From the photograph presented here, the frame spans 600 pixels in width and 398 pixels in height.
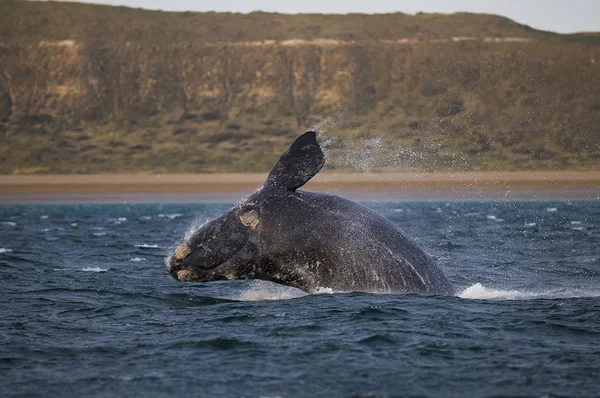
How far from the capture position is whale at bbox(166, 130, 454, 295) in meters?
11.6

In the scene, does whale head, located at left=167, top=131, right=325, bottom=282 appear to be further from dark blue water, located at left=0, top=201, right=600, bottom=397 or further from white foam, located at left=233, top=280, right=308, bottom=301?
white foam, located at left=233, top=280, right=308, bottom=301

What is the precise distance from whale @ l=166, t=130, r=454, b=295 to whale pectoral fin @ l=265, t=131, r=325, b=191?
0.05 feet

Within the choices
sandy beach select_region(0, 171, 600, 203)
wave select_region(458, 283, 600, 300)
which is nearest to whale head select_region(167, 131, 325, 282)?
wave select_region(458, 283, 600, 300)

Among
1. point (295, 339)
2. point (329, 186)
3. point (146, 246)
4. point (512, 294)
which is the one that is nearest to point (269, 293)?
point (295, 339)

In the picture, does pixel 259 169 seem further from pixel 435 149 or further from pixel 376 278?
pixel 376 278

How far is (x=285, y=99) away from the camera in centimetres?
11562

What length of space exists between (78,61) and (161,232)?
303ft

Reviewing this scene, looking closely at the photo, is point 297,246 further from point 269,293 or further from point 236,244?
point 269,293

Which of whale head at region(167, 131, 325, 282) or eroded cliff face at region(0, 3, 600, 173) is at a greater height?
eroded cliff face at region(0, 3, 600, 173)

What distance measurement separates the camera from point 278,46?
12675cm

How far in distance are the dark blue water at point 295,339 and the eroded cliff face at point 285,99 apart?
76364mm

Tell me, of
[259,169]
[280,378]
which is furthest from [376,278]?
[259,169]

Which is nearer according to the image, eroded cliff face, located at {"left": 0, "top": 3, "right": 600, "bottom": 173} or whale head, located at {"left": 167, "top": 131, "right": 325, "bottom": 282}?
whale head, located at {"left": 167, "top": 131, "right": 325, "bottom": 282}

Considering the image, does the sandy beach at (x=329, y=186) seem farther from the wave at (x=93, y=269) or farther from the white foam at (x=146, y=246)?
the wave at (x=93, y=269)
